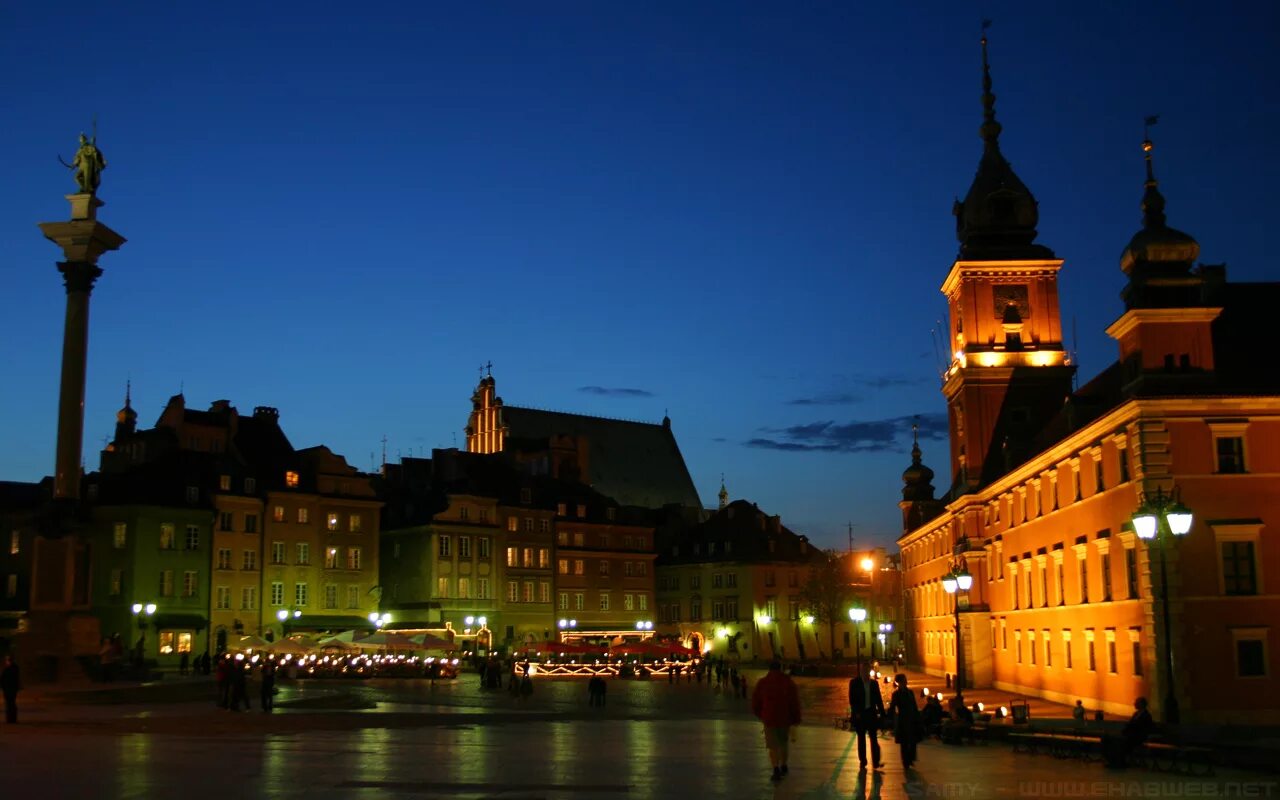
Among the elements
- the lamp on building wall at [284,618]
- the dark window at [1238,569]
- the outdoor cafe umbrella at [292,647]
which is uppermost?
the dark window at [1238,569]

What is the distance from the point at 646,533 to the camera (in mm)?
113750

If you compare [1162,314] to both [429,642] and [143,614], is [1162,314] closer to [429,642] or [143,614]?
[429,642]

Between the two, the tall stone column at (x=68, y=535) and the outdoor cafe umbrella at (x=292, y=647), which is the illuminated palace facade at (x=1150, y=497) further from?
the outdoor cafe umbrella at (x=292, y=647)

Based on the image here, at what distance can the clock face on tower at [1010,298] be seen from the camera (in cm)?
7450

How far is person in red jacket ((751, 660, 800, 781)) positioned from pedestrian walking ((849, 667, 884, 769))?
2.23 meters

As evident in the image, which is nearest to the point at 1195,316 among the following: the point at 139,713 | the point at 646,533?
the point at 139,713

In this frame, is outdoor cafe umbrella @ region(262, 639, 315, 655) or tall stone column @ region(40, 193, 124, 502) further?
outdoor cafe umbrella @ region(262, 639, 315, 655)

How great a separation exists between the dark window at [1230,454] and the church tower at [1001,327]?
30862 mm

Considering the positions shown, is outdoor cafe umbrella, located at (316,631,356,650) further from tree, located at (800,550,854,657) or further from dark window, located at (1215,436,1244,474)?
tree, located at (800,550,854,657)

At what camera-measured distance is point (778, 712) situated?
20250 millimetres

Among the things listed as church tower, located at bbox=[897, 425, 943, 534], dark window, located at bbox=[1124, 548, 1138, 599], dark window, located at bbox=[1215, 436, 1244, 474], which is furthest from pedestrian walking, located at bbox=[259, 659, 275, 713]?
church tower, located at bbox=[897, 425, 943, 534]

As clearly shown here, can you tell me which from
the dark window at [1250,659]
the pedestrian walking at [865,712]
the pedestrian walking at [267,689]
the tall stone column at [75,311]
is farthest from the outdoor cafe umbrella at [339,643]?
the pedestrian walking at [865,712]

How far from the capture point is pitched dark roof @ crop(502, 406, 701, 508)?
140m

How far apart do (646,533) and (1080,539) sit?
6739 centimetres
